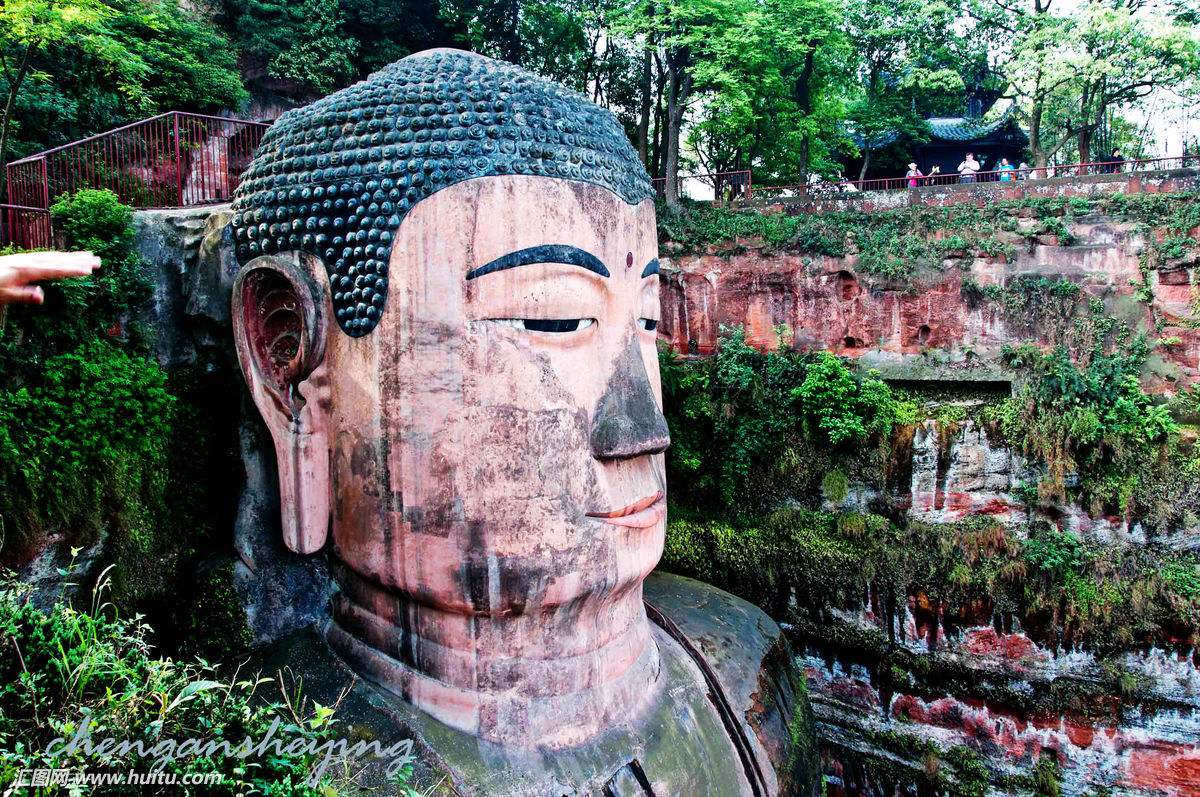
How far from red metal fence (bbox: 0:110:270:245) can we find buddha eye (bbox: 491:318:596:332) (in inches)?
129

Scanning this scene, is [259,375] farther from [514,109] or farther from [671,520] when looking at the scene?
[671,520]

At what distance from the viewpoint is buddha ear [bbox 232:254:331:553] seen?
14.1 ft

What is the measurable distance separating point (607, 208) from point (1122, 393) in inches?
384

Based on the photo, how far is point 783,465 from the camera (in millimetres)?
11789

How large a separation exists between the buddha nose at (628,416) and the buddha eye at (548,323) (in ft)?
0.97

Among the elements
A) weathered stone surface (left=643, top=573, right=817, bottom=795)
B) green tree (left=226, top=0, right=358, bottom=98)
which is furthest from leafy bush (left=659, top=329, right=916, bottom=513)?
green tree (left=226, top=0, right=358, bottom=98)

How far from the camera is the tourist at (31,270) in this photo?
2.37 meters

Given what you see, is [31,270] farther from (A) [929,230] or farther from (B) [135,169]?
(A) [929,230]

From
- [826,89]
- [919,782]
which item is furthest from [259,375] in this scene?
[826,89]

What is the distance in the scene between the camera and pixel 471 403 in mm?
3996

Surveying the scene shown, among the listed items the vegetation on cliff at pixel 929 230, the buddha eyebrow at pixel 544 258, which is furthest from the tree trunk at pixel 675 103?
the buddha eyebrow at pixel 544 258

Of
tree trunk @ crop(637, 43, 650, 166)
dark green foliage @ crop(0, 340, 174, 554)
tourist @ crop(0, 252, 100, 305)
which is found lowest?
dark green foliage @ crop(0, 340, 174, 554)

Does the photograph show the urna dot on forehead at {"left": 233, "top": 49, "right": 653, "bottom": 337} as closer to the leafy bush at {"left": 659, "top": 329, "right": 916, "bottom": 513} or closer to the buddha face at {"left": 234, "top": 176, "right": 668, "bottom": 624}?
the buddha face at {"left": 234, "top": 176, "right": 668, "bottom": 624}

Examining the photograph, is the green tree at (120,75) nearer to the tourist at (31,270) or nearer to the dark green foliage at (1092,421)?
the tourist at (31,270)
